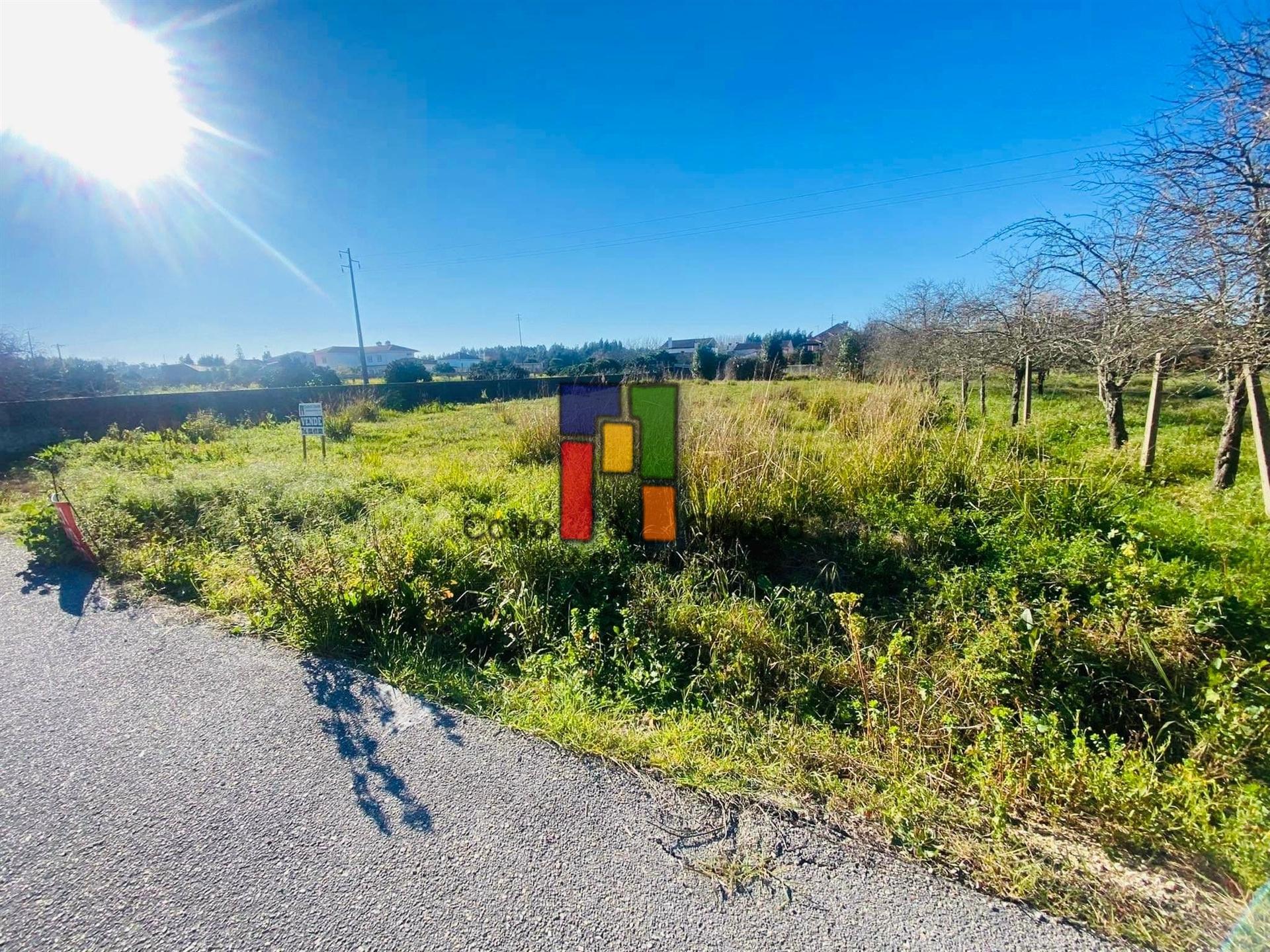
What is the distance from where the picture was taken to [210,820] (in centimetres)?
164

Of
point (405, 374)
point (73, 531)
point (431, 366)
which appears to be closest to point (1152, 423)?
point (73, 531)

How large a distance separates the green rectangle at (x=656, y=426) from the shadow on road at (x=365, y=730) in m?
2.23

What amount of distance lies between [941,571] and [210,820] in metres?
3.76

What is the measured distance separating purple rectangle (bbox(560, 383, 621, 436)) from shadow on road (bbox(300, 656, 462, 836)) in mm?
2530

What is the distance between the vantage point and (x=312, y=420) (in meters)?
6.71

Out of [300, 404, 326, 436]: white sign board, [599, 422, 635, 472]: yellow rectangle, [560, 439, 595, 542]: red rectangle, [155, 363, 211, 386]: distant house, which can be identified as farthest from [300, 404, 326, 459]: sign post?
[155, 363, 211, 386]: distant house

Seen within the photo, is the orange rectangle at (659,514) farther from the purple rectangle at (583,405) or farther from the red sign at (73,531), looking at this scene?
the red sign at (73,531)

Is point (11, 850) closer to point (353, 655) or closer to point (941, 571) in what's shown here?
point (353, 655)

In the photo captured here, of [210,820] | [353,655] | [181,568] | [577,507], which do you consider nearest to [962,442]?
[577,507]

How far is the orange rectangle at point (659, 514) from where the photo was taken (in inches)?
141

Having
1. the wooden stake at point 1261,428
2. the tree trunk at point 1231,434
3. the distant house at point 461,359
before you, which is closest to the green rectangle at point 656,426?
the wooden stake at point 1261,428

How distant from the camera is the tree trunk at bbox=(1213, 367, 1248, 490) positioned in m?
4.78

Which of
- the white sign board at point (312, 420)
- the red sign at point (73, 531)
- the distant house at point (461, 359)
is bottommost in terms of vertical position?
the red sign at point (73, 531)

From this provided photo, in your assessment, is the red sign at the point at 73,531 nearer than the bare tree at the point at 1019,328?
Yes
